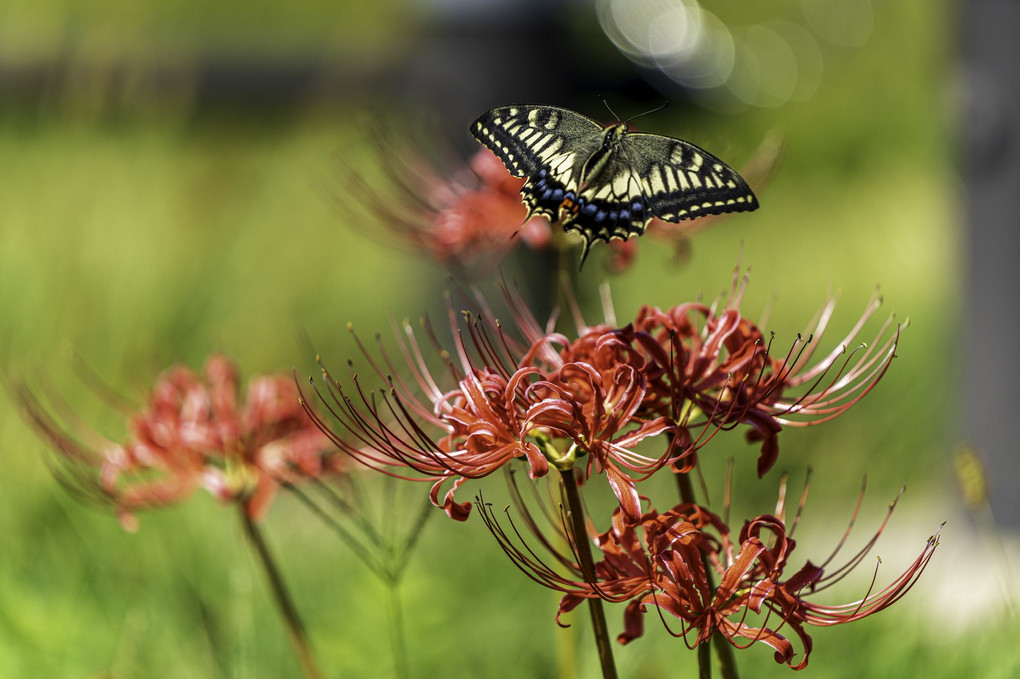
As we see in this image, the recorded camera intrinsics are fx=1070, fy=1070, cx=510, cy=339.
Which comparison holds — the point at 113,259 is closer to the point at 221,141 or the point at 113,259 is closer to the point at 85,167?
the point at 85,167

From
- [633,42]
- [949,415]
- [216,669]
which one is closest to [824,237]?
[949,415]

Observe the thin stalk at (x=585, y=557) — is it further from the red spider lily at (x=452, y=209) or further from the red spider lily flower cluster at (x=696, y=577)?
the red spider lily at (x=452, y=209)

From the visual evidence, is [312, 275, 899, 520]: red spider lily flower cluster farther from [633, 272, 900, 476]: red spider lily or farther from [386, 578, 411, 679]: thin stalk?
[386, 578, 411, 679]: thin stalk

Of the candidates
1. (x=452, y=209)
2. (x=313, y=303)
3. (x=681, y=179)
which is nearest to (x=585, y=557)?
(x=681, y=179)

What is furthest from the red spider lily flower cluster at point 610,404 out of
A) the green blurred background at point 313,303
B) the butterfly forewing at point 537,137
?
the green blurred background at point 313,303

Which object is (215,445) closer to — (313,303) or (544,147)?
(544,147)
